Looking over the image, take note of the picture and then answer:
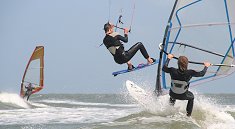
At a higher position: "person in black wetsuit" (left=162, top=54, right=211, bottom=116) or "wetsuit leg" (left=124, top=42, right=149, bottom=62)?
"wetsuit leg" (left=124, top=42, right=149, bottom=62)

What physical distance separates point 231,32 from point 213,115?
5.17ft

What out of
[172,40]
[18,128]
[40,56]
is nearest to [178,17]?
[172,40]

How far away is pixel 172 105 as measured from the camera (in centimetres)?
688

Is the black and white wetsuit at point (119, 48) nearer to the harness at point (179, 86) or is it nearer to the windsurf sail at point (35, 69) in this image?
the harness at point (179, 86)

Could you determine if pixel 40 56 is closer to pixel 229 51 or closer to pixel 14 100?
pixel 14 100

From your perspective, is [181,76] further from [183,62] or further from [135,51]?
[135,51]

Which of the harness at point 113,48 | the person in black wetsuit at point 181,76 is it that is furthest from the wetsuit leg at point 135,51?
the person in black wetsuit at point 181,76

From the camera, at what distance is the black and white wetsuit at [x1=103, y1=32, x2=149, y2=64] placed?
7168mm

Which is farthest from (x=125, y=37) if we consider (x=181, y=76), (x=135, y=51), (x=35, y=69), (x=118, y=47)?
(x=35, y=69)

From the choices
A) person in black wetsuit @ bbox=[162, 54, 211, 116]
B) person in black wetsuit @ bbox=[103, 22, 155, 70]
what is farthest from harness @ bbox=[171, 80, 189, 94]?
person in black wetsuit @ bbox=[103, 22, 155, 70]

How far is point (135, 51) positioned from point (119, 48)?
301mm

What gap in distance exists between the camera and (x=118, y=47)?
7199 millimetres

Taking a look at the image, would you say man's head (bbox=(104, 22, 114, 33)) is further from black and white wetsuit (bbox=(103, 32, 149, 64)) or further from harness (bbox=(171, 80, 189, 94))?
harness (bbox=(171, 80, 189, 94))

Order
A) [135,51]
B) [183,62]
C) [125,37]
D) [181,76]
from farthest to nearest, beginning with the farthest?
[135,51], [125,37], [181,76], [183,62]
